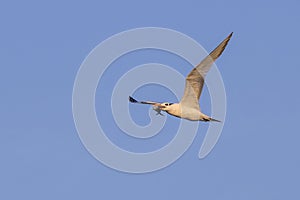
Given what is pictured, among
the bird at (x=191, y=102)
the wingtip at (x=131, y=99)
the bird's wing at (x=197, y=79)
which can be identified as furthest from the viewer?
the wingtip at (x=131, y=99)

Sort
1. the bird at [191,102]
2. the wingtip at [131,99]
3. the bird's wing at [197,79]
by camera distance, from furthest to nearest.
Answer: the wingtip at [131,99]
the bird at [191,102]
the bird's wing at [197,79]

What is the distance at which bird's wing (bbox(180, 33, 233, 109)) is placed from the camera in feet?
156

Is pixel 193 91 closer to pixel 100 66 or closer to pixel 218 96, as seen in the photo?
pixel 218 96

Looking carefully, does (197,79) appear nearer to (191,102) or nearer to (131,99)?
(191,102)

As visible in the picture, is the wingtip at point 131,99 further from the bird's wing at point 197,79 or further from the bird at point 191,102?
the bird's wing at point 197,79

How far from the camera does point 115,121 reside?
5266 centimetres

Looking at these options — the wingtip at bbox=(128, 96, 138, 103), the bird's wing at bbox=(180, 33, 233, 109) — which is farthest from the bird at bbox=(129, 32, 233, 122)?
the wingtip at bbox=(128, 96, 138, 103)

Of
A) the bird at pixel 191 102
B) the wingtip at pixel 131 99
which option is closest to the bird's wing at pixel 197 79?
the bird at pixel 191 102

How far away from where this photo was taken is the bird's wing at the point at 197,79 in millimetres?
47469

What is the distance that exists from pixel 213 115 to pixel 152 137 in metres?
2.85

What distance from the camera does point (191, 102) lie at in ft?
164

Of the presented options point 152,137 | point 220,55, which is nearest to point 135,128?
point 152,137

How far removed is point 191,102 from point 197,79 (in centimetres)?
132

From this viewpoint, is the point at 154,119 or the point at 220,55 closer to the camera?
the point at 220,55
